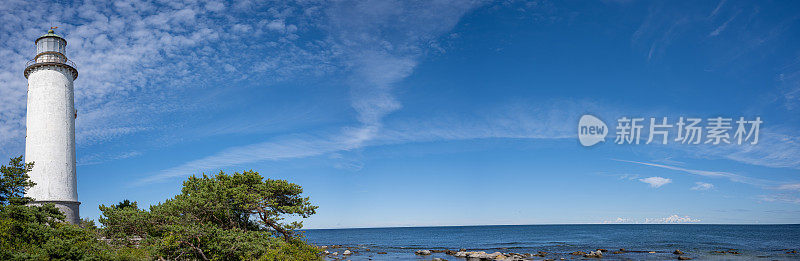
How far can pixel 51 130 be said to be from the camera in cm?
2664

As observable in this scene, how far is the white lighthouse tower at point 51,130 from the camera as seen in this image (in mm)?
25891

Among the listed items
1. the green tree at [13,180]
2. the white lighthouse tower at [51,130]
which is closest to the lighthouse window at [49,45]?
the white lighthouse tower at [51,130]

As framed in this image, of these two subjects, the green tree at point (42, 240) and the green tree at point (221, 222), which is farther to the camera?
the green tree at point (221, 222)

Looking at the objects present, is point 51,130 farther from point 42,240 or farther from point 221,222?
point 221,222

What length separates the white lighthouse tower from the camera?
25891mm

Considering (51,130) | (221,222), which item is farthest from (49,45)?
(221,222)

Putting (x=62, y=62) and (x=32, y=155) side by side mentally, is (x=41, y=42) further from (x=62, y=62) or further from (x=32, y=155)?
(x=32, y=155)

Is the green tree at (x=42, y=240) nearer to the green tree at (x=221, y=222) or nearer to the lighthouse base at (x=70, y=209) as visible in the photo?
the green tree at (x=221, y=222)

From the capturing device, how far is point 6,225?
53.7ft

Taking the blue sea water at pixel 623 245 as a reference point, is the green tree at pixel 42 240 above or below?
above

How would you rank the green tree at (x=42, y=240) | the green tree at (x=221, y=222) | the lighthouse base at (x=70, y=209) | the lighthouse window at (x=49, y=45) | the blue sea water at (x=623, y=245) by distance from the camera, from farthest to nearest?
the blue sea water at (x=623, y=245), the lighthouse window at (x=49, y=45), the lighthouse base at (x=70, y=209), the green tree at (x=221, y=222), the green tree at (x=42, y=240)

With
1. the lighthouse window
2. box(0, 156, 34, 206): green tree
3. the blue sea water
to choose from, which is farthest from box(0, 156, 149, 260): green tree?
the lighthouse window

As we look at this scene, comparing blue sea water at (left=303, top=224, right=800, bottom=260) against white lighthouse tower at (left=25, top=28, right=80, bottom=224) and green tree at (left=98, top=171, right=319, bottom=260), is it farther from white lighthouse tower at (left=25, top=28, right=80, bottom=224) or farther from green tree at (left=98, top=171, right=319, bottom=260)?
white lighthouse tower at (left=25, top=28, right=80, bottom=224)

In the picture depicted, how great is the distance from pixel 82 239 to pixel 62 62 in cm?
1660
